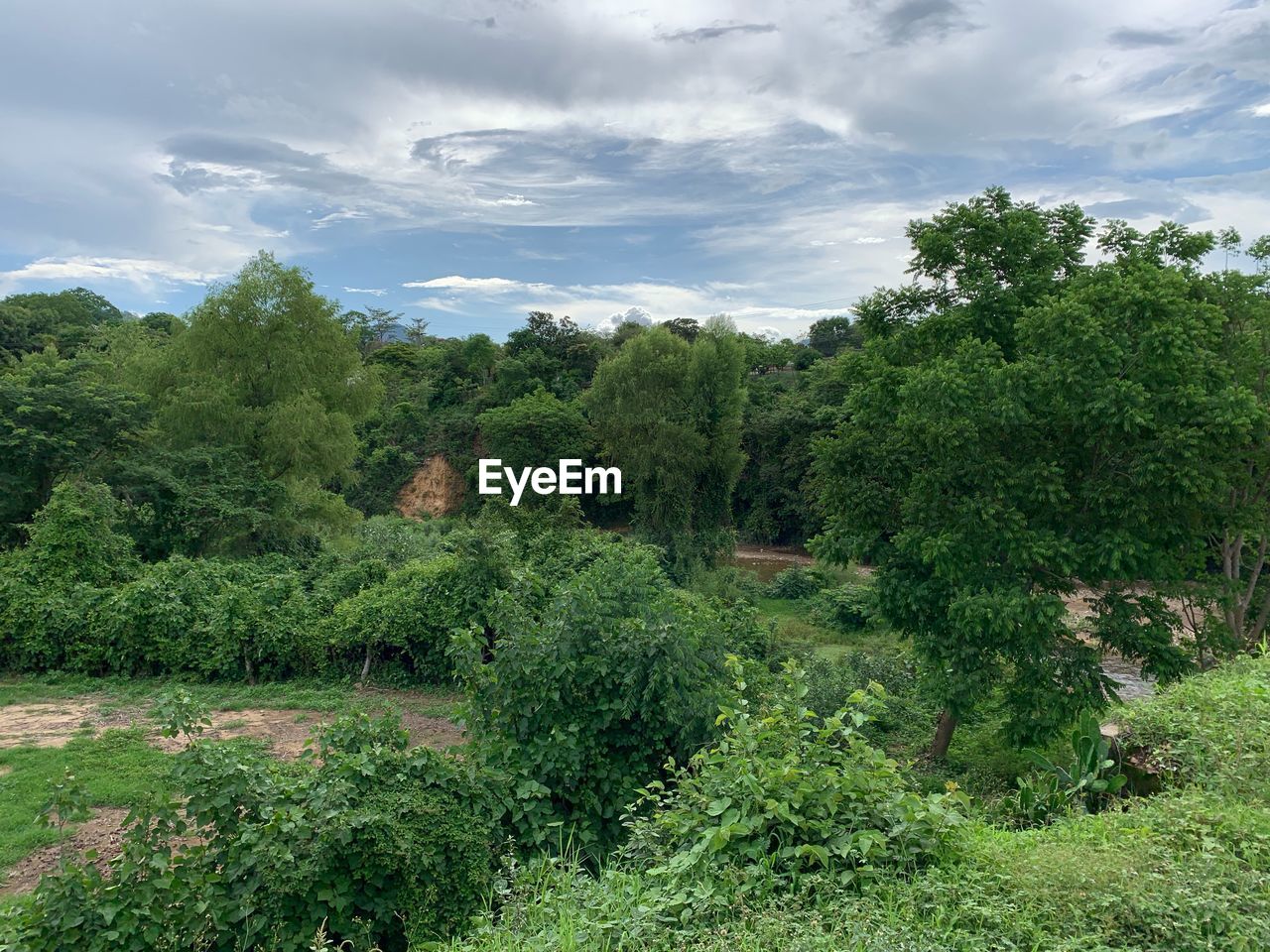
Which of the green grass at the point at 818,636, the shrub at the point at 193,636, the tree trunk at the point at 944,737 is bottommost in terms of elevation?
the green grass at the point at 818,636

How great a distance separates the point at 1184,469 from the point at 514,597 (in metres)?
5.22

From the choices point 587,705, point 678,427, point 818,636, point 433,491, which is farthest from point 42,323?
point 587,705

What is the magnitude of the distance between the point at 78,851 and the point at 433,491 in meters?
25.8

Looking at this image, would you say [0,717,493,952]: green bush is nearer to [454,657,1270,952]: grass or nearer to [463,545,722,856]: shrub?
[454,657,1270,952]: grass

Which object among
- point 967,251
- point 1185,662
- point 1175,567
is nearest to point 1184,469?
point 1175,567

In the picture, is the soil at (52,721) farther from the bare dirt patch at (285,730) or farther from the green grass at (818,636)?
the green grass at (818,636)

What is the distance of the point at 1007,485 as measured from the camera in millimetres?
6832

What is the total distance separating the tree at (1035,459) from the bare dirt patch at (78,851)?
6.47 m

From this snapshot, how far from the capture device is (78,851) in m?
5.09

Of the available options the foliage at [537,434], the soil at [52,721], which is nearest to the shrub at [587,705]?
the soil at [52,721]

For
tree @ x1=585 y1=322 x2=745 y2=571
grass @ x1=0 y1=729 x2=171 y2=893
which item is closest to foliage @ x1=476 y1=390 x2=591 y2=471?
tree @ x1=585 y1=322 x2=745 y2=571

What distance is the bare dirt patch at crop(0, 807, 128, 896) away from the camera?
4.83 meters

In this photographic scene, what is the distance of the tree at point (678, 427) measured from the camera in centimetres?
2252

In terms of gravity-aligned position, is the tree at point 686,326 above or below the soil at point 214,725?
above
